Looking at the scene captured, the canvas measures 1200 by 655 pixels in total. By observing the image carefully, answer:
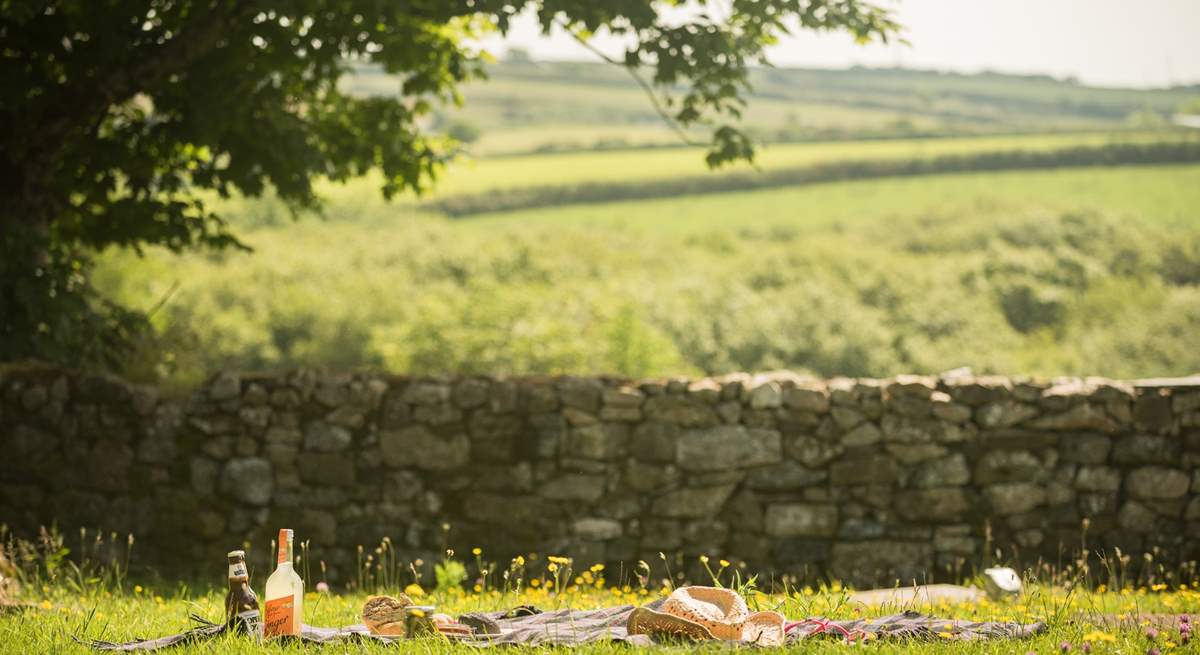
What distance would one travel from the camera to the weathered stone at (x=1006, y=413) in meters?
9.92

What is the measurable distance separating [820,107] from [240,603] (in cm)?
9317

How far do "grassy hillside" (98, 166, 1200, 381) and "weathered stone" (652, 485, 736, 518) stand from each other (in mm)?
39369

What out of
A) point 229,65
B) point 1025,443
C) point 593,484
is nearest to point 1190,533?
point 1025,443

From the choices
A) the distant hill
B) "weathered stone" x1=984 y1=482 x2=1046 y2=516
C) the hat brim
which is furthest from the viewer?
the distant hill

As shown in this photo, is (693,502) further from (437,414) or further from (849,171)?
(849,171)

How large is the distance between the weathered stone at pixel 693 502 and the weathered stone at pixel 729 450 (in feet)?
0.66

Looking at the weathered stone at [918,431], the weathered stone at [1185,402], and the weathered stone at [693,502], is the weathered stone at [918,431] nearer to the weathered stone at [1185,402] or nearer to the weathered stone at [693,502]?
the weathered stone at [693,502]

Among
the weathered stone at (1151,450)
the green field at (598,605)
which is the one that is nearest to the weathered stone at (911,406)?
the weathered stone at (1151,450)

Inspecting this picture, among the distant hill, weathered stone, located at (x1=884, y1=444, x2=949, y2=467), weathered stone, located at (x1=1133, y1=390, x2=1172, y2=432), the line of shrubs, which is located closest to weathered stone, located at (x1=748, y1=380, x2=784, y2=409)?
weathered stone, located at (x1=884, y1=444, x2=949, y2=467)

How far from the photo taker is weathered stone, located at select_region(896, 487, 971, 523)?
9.94 m

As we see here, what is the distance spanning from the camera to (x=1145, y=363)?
2291 inches

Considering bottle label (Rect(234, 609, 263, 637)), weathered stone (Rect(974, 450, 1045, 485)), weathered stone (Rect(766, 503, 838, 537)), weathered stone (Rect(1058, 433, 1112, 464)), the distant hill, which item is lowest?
weathered stone (Rect(766, 503, 838, 537))

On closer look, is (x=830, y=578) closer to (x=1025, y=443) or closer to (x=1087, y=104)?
(x=1025, y=443)

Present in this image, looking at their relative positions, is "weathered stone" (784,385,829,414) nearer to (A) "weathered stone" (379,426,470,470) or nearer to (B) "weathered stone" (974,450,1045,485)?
(B) "weathered stone" (974,450,1045,485)
